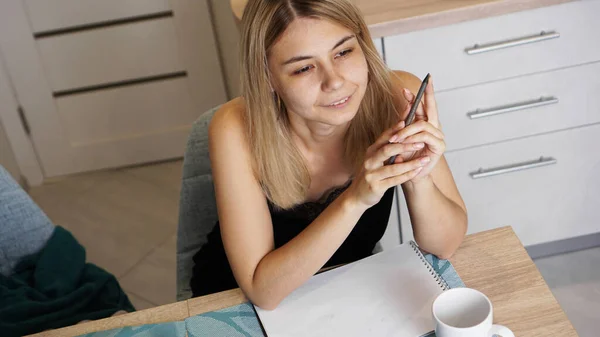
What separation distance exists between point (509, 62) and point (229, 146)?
2.86 feet

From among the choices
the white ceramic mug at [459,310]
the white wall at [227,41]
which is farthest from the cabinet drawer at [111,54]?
the white ceramic mug at [459,310]

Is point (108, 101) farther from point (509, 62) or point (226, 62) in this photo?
point (509, 62)

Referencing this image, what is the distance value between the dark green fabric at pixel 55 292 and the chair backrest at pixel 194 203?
0.14 m

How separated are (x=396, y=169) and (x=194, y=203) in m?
0.56

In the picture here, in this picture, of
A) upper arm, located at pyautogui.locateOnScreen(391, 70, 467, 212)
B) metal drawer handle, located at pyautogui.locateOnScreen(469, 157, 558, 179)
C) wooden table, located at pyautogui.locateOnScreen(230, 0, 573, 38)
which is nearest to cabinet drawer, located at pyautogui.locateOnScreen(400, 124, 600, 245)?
metal drawer handle, located at pyautogui.locateOnScreen(469, 157, 558, 179)

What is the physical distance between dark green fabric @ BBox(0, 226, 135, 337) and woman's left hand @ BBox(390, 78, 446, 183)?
684 mm

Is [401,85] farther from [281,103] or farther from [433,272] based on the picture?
[433,272]

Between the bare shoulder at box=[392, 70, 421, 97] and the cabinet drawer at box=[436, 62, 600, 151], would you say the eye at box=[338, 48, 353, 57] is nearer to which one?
the bare shoulder at box=[392, 70, 421, 97]

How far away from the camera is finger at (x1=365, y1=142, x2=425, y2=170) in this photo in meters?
1.04

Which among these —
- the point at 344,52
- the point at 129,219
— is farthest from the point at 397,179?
the point at 129,219

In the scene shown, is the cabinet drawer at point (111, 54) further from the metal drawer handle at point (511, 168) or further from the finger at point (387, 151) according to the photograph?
the finger at point (387, 151)

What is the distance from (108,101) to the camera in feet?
9.60

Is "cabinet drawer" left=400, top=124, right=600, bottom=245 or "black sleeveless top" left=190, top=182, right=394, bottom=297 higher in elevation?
"black sleeveless top" left=190, top=182, right=394, bottom=297

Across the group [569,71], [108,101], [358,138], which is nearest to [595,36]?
[569,71]
